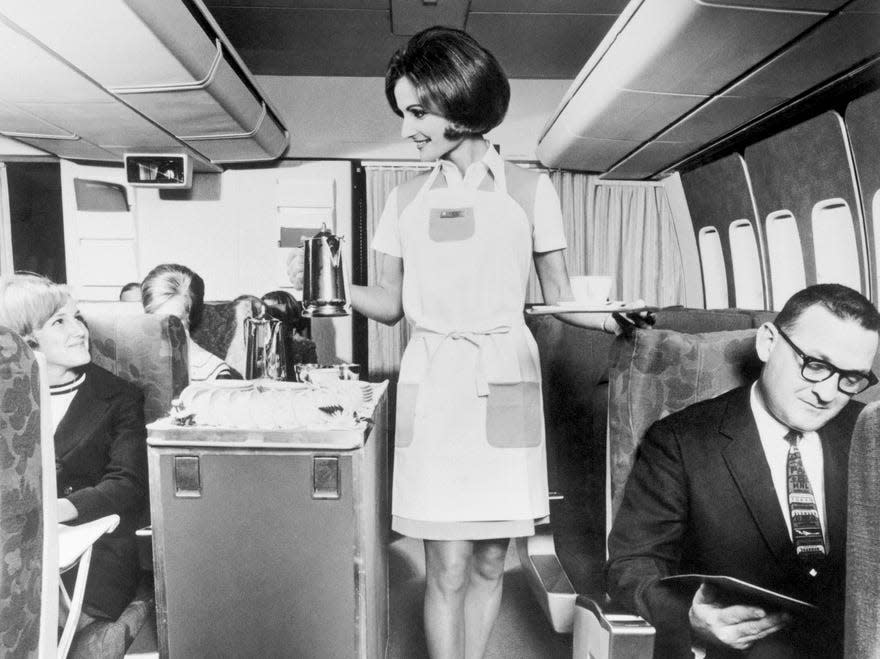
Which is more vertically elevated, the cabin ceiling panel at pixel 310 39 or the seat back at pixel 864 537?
the cabin ceiling panel at pixel 310 39

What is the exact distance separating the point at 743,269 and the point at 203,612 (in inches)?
182

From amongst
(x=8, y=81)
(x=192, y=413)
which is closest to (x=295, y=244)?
(x=8, y=81)

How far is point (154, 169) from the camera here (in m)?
5.17

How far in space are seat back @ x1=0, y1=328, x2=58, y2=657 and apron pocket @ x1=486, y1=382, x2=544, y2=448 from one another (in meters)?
Answer: 0.97

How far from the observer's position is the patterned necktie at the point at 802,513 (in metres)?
1.32

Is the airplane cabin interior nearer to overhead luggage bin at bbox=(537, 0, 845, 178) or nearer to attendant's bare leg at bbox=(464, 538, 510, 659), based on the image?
overhead luggage bin at bbox=(537, 0, 845, 178)

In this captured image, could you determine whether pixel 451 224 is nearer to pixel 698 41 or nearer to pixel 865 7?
pixel 698 41

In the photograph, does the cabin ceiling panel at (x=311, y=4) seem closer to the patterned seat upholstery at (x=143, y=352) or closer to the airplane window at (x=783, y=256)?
the patterned seat upholstery at (x=143, y=352)

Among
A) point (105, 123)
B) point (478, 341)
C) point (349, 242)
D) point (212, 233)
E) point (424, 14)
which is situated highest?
point (424, 14)

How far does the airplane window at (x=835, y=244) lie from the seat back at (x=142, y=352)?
349cm

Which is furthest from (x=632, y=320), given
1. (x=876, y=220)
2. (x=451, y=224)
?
(x=876, y=220)

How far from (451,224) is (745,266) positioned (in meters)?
4.05

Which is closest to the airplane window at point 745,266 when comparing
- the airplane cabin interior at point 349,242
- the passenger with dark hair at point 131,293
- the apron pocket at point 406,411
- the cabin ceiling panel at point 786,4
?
the airplane cabin interior at point 349,242

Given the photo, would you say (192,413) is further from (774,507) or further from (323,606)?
(774,507)
